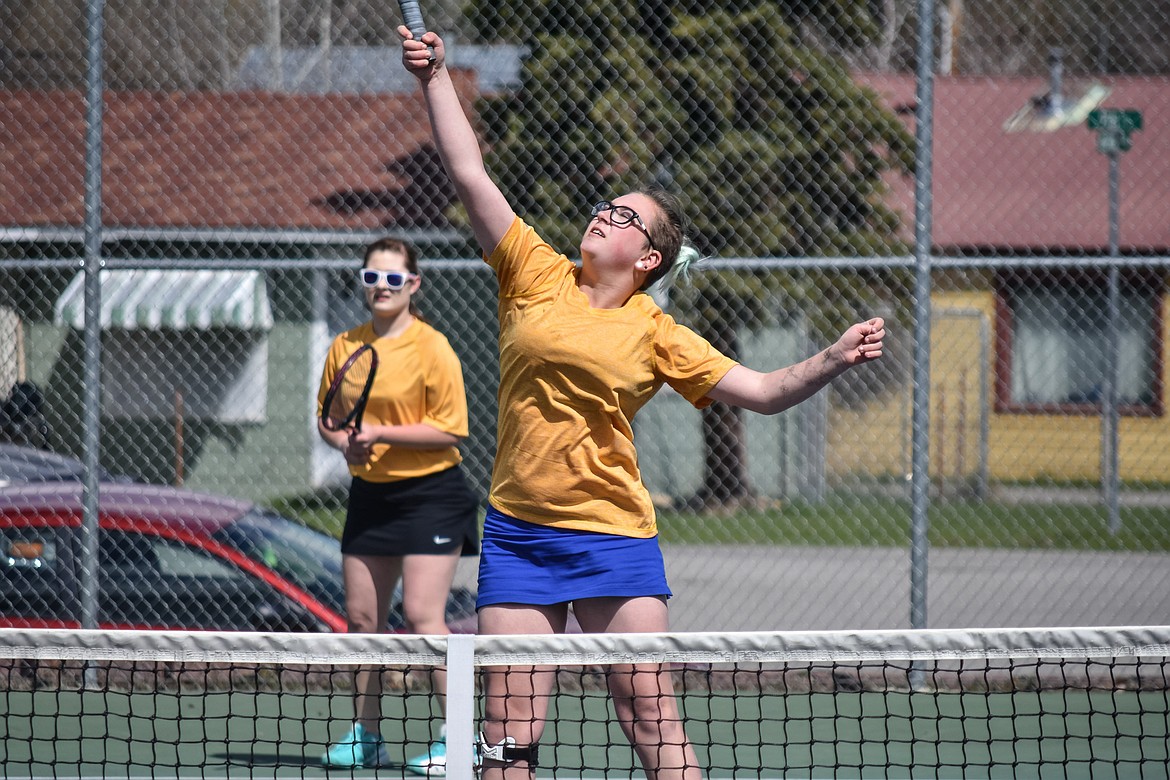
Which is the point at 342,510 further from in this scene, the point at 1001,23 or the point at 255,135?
the point at 1001,23

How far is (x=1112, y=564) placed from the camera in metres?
9.27

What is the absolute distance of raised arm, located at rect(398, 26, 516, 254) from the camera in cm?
276

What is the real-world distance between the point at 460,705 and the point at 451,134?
128 cm

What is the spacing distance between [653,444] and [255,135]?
5325mm

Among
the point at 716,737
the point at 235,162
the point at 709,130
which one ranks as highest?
the point at 235,162

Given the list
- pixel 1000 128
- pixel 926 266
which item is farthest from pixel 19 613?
pixel 1000 128

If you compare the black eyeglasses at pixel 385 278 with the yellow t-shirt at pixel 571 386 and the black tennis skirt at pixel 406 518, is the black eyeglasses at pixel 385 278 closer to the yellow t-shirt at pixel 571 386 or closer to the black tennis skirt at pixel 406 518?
the black tennis skirt at pixel 406 518

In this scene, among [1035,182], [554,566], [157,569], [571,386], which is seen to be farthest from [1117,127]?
[554,566]

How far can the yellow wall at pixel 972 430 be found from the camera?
13180 millimetres

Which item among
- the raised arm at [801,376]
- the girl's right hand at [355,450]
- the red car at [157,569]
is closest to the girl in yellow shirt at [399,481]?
the girl's right hand at [355,450]

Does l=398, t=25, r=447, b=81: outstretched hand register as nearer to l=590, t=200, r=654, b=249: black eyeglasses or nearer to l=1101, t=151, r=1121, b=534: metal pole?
l=590, t=200, r=654, b=249: black eyeglasses

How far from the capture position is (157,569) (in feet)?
18.3

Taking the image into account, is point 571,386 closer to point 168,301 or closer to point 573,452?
point 573,452

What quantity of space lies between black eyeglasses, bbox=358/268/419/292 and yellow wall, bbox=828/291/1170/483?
9.05 meters
